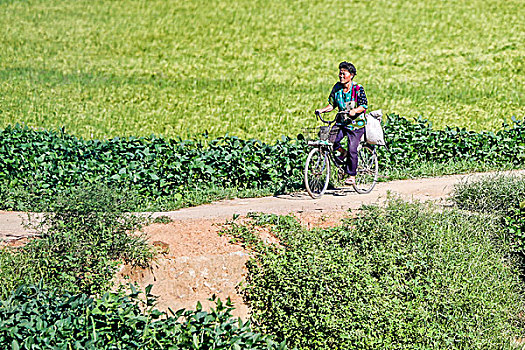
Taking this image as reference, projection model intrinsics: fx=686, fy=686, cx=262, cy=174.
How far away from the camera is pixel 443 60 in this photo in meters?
23.8

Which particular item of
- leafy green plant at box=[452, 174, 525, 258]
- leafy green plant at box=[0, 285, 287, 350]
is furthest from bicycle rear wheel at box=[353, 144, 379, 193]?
leafy green plant at box=[0, 285, 287, 350]

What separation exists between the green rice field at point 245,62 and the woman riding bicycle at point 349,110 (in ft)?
16.3

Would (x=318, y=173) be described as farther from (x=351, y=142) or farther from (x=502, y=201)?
(x=502, y=201)

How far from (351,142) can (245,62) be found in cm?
1387

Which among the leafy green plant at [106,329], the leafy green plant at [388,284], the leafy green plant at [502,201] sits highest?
the leafy green plant at [106,329]

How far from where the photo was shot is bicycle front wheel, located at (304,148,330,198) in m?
10.2

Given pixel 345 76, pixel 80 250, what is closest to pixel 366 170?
pixel 345 76

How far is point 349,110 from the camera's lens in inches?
399

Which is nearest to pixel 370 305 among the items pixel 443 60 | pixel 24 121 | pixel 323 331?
pixel 323 331

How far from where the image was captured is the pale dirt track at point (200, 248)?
7949mm

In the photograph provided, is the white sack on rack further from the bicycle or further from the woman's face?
the woman's face

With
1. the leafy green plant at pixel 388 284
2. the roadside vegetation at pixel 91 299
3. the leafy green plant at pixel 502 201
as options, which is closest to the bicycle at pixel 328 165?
the leafy green plant at pixel 502 201

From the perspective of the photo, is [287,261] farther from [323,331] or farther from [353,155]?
[353,155]

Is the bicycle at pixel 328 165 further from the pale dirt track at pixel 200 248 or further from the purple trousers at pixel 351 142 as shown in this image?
the pale dirt track at pixel 200 248
